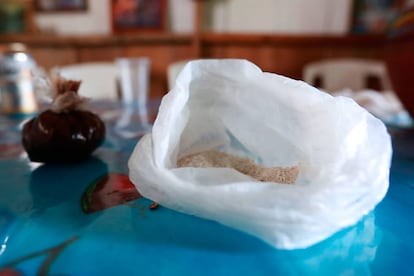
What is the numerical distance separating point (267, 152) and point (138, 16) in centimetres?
199

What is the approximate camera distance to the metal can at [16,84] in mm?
885

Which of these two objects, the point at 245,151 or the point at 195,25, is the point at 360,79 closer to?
the point at 195,25

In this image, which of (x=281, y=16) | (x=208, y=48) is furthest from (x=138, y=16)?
(x=281, y=16)

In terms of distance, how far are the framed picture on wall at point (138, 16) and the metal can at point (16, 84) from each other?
1381 millimetres

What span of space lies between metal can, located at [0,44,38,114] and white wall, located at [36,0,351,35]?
4.67ft

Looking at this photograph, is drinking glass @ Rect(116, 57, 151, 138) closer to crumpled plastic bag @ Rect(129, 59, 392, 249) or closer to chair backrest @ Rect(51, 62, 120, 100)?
chair backrest @ Rect(51, 62, 120, 100)

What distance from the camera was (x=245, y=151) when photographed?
1.61ft

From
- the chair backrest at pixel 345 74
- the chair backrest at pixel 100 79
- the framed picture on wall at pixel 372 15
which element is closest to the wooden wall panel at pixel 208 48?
the framed picture on wall at pixel 372 15

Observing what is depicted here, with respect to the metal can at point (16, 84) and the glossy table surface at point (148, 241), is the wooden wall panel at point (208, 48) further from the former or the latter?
the glossy table surface at point (148, 241)

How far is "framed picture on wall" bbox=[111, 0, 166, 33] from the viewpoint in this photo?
7.12ft

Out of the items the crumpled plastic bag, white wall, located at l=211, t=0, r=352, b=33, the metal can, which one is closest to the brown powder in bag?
the crumpled plastic bag

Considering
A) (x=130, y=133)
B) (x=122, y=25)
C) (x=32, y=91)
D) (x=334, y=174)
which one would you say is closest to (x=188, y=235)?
(x=334, y=174)

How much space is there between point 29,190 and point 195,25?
1.91 meters

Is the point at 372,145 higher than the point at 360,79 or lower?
higher
